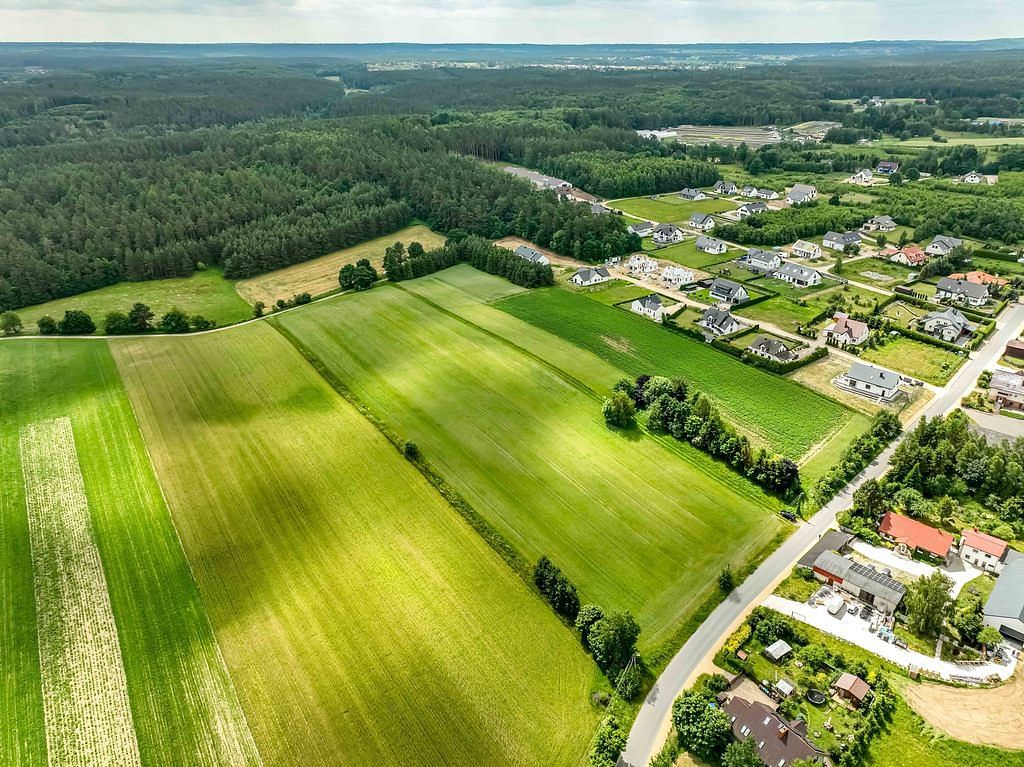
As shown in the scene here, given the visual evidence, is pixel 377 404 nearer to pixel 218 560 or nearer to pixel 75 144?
pixel 218 560

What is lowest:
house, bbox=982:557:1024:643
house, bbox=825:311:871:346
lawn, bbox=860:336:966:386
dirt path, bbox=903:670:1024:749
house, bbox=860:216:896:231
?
dirt path, bbox=903:670:1024:749

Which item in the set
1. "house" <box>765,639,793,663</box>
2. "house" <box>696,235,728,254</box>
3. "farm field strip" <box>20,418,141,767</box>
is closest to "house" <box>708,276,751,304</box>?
"house" <box>696,235,728,254</box>

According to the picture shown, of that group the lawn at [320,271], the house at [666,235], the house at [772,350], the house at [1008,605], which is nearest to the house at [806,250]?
the house at [666,235]

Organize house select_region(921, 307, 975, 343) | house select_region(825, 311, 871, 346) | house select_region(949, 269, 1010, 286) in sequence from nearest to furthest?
house select_region(825, 311, 871, 346), house select_region(921, 307, 975, 343), house select_region(949, 269, 1010, 286)

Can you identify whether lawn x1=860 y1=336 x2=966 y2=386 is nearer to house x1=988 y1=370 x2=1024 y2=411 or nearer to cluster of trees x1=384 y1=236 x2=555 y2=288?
house x1=988 y1=370 x2=1024 y2=411

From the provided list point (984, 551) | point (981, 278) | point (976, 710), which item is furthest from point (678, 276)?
point (976, 710)
